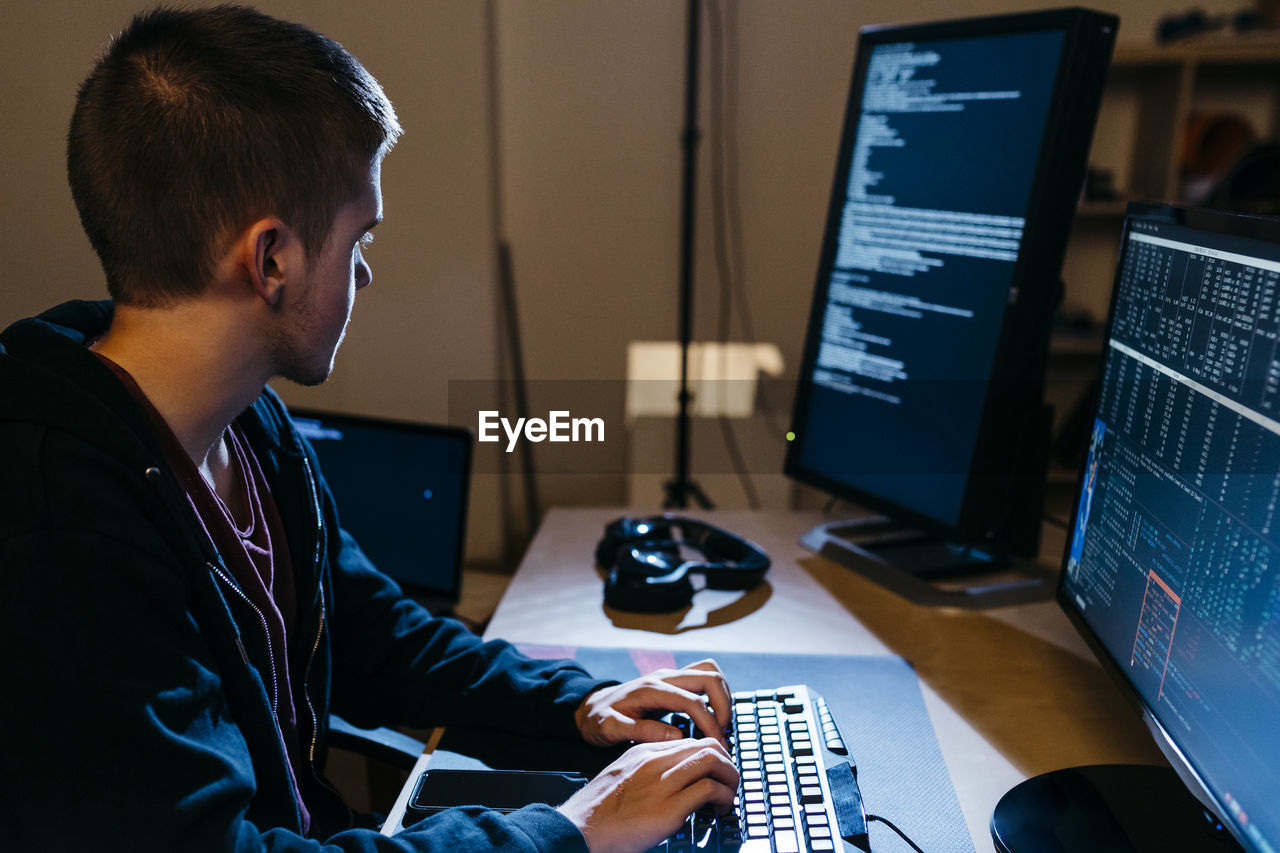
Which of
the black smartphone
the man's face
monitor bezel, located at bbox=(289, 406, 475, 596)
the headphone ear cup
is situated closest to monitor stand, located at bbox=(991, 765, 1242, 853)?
the black smartphone

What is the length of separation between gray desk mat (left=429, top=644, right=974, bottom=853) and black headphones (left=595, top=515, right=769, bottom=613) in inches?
4.8

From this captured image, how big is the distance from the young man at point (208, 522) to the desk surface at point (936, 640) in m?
0.21

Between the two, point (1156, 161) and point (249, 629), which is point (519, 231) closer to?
point (1156, 161)

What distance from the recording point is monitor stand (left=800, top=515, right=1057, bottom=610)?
4.09ft

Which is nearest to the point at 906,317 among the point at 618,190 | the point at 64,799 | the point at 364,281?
the point at 364,281

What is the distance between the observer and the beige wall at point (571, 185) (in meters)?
2.22

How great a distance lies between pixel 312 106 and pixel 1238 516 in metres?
0.75

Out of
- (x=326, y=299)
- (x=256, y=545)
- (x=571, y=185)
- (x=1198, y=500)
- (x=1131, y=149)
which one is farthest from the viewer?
(x=1131, y=149)

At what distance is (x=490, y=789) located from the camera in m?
0.84

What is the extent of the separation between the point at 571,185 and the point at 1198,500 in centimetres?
222

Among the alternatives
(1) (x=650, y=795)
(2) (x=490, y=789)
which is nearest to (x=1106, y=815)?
(1) (x=650, y=795)

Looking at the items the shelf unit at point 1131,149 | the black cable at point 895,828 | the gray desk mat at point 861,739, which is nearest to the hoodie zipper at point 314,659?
the gray desk mat at point 861,739

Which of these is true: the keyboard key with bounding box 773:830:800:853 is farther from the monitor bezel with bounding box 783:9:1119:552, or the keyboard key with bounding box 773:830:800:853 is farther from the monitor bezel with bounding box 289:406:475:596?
the monitor bezel with bounding box 289:406:475:596

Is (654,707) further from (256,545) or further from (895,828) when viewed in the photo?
(256,545)
